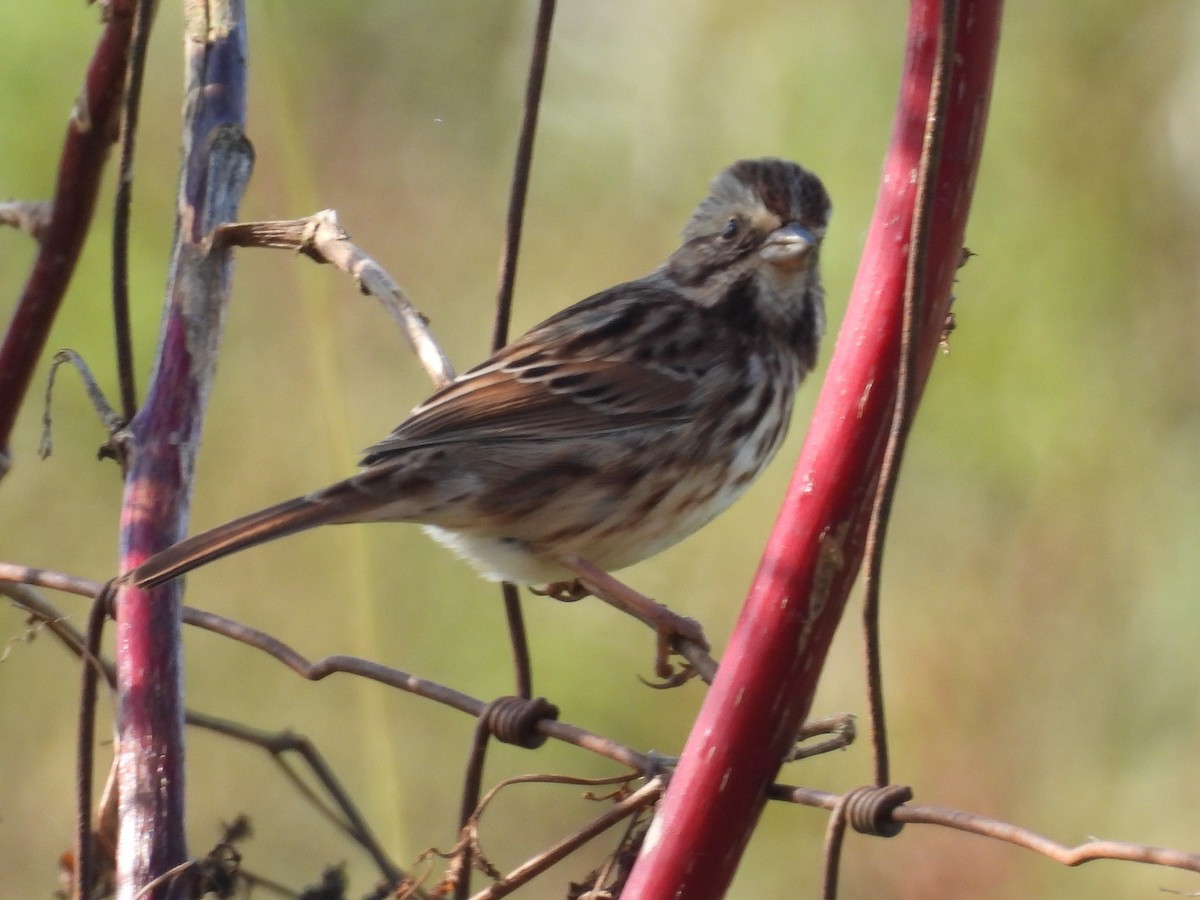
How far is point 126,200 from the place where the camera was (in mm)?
1911

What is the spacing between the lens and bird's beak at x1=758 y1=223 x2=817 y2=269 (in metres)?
2.67

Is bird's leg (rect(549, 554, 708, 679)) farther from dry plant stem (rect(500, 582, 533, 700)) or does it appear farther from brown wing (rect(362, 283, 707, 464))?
dry plant stem (rect(500, 582, 533, 700))

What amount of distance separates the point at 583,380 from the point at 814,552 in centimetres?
151

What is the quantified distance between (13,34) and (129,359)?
2.37 metres

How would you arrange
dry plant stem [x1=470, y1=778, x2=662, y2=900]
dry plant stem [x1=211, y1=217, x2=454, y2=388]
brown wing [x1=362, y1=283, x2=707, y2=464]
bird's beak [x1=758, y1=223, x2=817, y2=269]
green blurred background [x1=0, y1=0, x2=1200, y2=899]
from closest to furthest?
dry plant stem [x1=470, y1=778, x2=662, y2=900] → dry plant stem [x1=211, y1=217, x2=454, y2=388] → brown wing [x1=362, y1=283, x2=707, y2=464] → bird's beak [x1=758, y1=223, x2=817, y2=269] → green blurred background [x1=0, y1=0, x2=1200, y2=899]

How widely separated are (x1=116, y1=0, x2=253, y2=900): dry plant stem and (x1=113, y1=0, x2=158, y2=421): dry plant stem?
38 millimetres

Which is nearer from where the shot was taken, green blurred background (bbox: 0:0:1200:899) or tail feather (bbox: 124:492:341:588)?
tail feather (bbox: 124:492:341:588)

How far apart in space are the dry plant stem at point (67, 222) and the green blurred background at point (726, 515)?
5.10ft

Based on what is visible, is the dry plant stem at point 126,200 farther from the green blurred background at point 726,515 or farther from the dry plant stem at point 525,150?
the green blurred background at point 726,515

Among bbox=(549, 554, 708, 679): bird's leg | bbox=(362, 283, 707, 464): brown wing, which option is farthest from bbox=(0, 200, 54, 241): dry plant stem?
bbox=(549, 554, 708, 679): bird's leg

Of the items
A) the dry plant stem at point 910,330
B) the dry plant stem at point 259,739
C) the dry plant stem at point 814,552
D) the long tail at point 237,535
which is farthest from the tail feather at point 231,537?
the dry plant stem at point 910,330

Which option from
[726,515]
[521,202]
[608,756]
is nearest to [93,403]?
[521,202]

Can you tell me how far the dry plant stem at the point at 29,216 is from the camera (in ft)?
7.04

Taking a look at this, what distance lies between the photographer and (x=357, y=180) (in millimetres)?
4090
